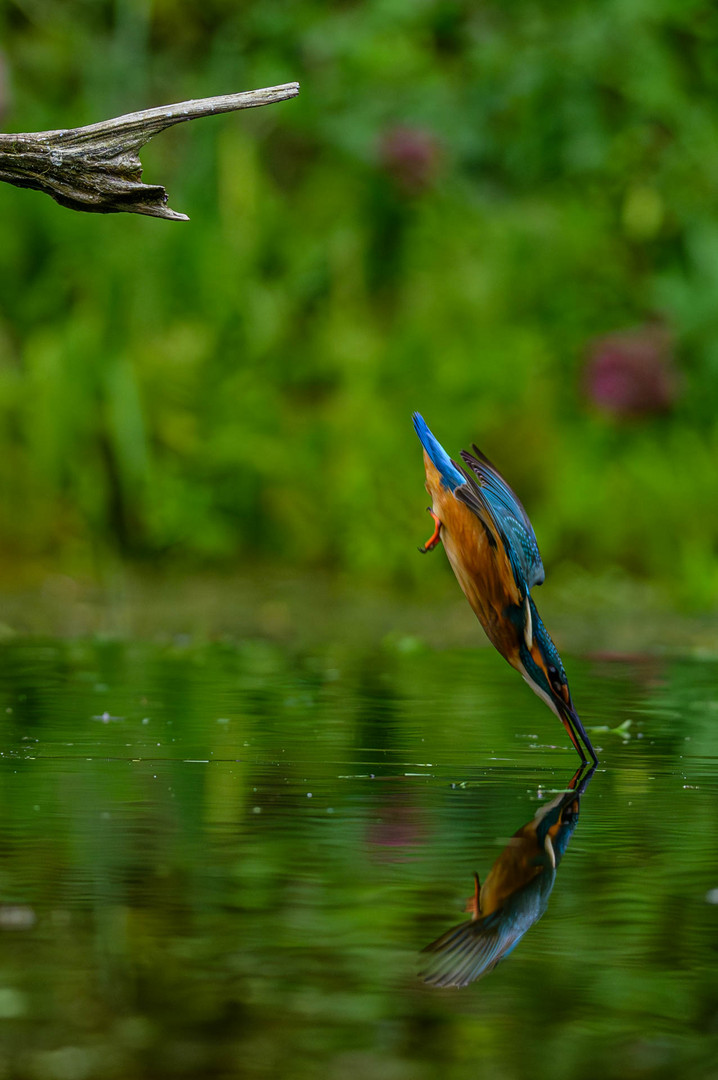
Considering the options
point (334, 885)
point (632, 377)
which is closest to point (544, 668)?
point (334, 885)

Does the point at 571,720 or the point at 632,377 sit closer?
the point at 571,720

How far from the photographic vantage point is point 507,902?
2.09 m

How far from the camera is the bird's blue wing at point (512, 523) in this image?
290cm

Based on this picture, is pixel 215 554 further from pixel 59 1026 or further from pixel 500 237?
pixel 59 1026

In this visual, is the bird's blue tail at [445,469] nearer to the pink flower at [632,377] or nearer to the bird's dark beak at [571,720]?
the bird's dark beak at [571,720]

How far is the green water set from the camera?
157 centimetres

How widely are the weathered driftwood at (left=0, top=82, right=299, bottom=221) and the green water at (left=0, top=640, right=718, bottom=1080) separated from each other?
3.09 feet

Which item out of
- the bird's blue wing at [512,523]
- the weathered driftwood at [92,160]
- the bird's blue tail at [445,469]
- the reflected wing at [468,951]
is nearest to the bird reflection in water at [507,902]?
the reflected wing at [468,951]

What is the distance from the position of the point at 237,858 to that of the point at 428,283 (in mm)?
5355

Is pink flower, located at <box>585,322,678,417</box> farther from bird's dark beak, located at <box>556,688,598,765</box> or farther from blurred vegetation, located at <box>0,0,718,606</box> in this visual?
bird's dark beak, located at <box>556,688,598,765</box>

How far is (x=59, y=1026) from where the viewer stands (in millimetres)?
1579

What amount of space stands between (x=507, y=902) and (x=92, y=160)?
70.6 inches

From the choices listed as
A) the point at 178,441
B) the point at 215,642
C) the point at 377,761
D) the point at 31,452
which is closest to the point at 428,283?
the point at 178,441

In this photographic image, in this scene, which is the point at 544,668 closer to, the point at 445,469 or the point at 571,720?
the point at 571,720
